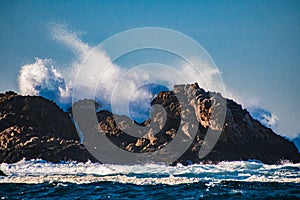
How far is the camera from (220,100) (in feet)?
221

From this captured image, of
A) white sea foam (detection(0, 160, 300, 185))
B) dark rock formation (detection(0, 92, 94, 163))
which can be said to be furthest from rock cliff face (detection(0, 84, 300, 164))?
white sea foam (detection(0, 160, 300, 185))

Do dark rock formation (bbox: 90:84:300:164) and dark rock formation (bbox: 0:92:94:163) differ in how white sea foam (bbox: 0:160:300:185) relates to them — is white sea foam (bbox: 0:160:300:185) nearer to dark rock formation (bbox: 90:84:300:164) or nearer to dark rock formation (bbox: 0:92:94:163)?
dark rock formation (bbox: 0:92:94:163)

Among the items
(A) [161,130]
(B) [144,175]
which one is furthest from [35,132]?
(B) [144,175]

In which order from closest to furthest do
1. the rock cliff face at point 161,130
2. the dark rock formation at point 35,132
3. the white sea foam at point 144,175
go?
the white sea foam at point 144,175, the dark rock formation at point 35,132, the rock cliff face at point 161,130

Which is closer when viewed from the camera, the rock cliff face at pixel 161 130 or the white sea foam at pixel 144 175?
the white sea foam at pixel 144 175

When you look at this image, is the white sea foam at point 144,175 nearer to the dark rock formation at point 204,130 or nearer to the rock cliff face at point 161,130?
the rock cliff face at point 161,130

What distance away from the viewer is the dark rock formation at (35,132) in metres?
57.6

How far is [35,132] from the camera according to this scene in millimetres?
63281

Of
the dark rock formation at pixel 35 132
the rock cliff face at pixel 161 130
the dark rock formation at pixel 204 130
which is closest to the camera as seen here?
the dark rock formation at pixel 35 132

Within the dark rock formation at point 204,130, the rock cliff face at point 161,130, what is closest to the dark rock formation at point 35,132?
the rock cliff face at point 161,130

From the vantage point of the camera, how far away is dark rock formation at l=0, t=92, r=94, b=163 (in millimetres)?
57562

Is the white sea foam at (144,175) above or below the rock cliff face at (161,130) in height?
below

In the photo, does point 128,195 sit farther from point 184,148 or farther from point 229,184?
point 184,148

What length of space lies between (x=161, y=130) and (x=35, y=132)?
20.3 m
